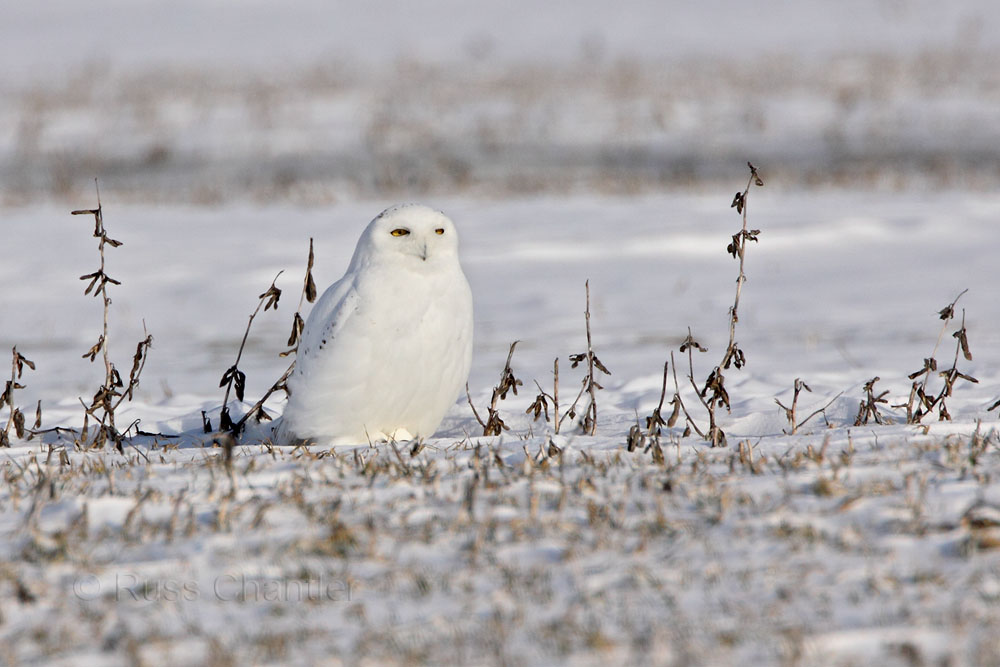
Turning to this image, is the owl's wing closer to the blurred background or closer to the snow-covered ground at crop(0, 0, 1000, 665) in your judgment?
the snow-covered ground at crop(0, 0, 1000, 665)

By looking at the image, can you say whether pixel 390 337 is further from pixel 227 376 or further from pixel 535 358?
pixel 535 358

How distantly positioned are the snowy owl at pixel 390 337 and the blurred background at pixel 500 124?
35.2ft

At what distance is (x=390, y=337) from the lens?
455 centimetres

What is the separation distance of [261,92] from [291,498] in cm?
2216

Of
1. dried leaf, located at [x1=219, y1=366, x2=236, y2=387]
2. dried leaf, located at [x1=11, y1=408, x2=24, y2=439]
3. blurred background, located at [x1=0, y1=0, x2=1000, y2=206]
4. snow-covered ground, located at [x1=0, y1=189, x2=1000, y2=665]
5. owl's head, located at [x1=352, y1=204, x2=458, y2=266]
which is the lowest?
snow-covered ground, located at [x1=0, y1=189, x2=1000, y2=665]

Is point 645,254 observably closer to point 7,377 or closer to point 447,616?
point 7,377

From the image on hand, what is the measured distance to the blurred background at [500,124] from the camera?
17.1m

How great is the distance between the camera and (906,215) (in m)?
13.0

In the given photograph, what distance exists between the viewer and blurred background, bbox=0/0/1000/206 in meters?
17.1

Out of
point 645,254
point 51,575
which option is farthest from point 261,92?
point 51,575

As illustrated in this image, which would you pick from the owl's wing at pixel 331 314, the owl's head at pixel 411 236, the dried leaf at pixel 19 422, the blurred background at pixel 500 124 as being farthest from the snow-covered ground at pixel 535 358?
the owl's head at pixel 411 236

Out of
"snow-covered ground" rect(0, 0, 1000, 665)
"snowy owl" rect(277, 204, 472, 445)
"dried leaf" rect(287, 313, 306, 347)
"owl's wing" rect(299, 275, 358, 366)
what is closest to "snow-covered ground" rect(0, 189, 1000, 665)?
"snow-covered ground" rect(0, 0, 1000, 665)

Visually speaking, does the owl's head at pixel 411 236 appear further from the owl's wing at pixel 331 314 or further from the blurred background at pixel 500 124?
the blurred background at pixel 500 124

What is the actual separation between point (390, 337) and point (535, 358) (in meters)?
3.85
